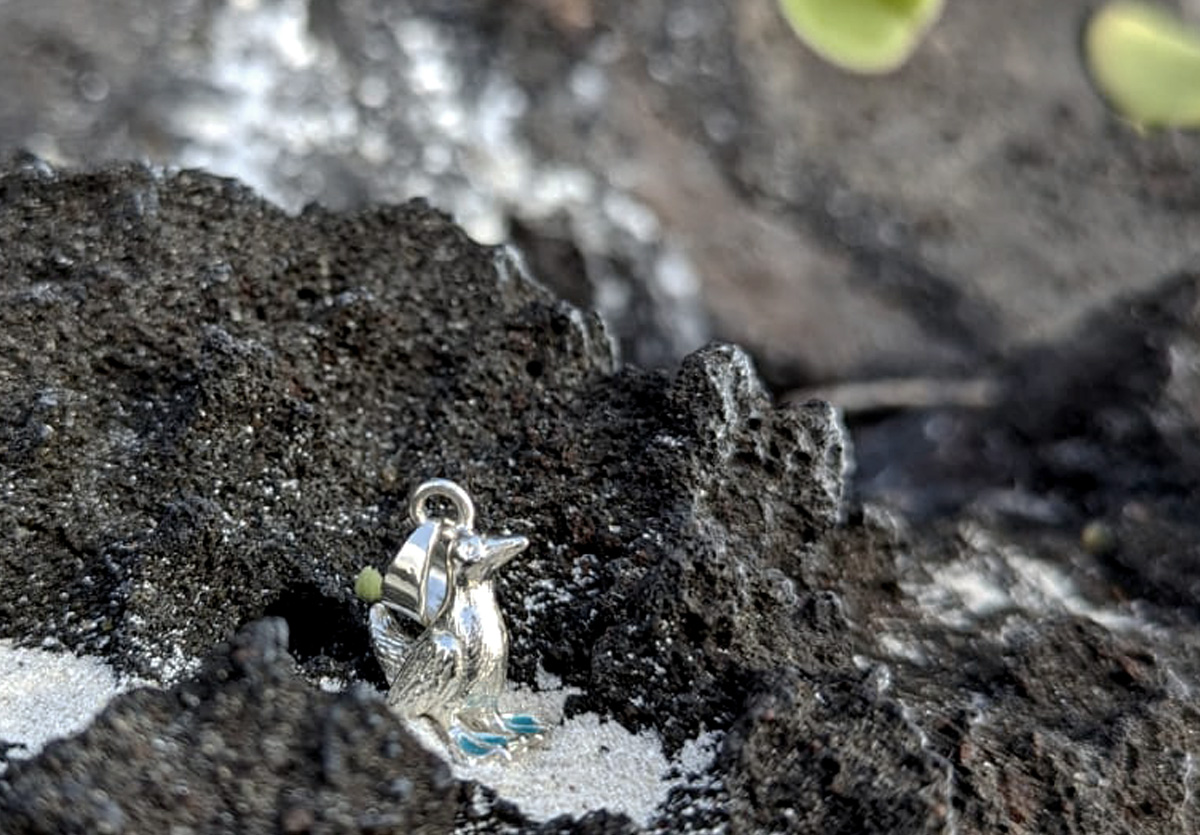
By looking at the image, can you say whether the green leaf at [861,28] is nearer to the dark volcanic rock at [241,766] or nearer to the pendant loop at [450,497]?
the pendant loop at [450,497]

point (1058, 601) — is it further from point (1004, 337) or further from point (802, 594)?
point (1004, 337)

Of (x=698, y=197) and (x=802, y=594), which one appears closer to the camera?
(x=802, y=594)

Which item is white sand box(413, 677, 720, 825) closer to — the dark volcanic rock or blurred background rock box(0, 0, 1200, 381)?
the dark volcanic rock

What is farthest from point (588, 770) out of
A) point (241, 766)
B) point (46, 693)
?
point (46, 693)

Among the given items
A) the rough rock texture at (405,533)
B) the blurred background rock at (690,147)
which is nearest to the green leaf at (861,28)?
the blurred background rock at (690,147)

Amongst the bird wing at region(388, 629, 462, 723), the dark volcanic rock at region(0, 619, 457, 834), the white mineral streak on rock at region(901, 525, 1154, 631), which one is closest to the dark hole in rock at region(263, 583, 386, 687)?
the bird wing at region(388, 629, 462, 723)

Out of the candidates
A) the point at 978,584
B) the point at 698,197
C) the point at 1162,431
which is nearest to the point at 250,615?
the point at 978,584

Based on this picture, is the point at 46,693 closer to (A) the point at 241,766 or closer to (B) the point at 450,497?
(A) the point at 241,766
